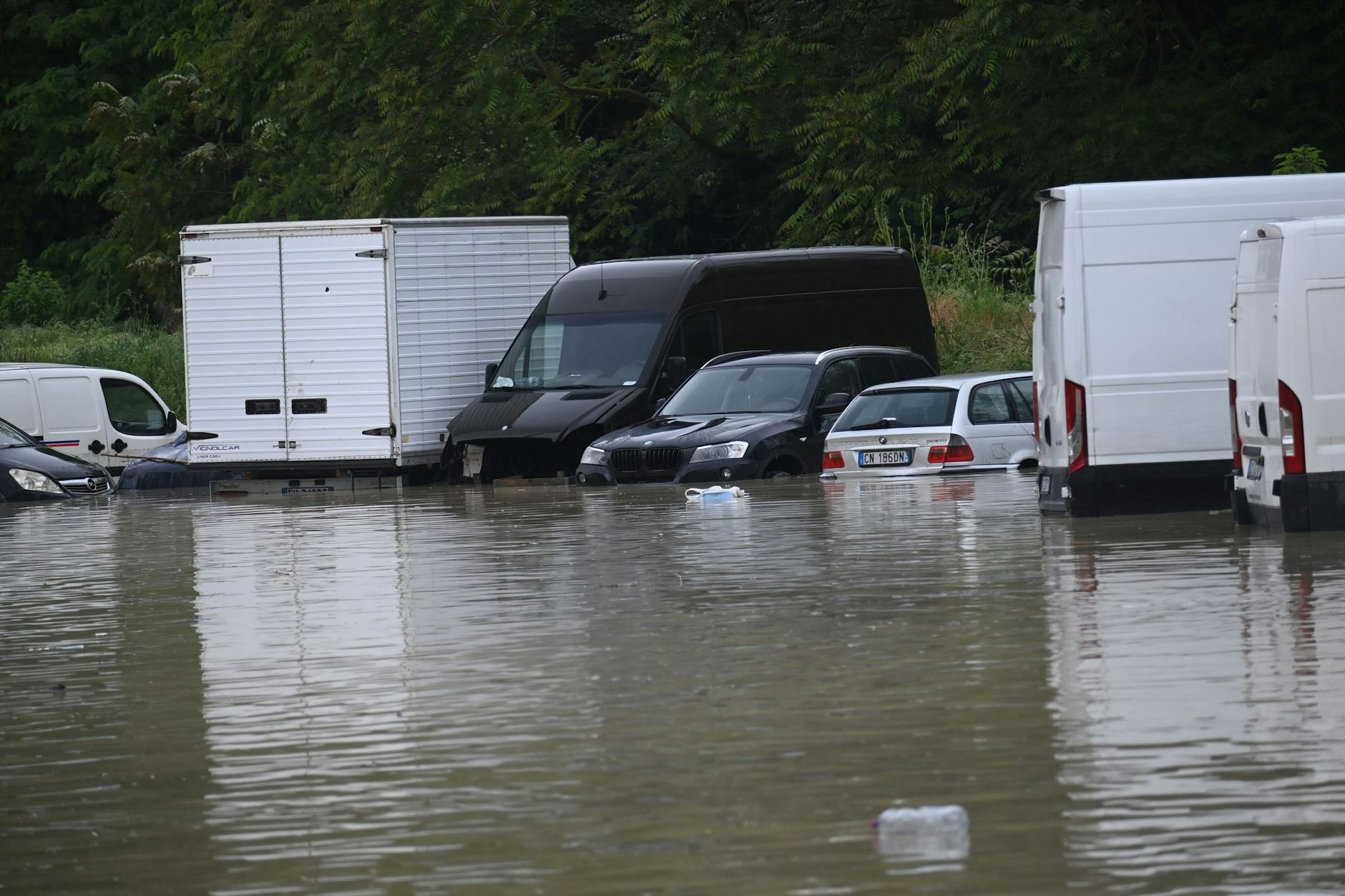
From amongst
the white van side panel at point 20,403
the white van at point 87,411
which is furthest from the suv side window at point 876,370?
the white van side panel at point 20,403

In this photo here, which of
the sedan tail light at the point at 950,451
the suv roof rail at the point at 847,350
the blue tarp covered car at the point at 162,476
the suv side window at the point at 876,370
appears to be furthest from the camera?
the blue tarp covered car at the point at 162,476

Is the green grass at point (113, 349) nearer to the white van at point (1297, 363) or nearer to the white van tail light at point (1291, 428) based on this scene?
the white van at point (1297, 363)

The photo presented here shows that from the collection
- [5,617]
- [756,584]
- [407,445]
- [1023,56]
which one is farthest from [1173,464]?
[1023,56]

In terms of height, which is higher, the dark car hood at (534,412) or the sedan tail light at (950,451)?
the dark car hood at (534,412)

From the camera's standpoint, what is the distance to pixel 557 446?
24.8m

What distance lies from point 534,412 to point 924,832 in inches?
739

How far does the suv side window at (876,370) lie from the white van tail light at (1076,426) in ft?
26.3

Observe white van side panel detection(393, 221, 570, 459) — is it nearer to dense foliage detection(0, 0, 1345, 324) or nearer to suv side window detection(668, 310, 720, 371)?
suv side window detection(668, 310, 720, 371)

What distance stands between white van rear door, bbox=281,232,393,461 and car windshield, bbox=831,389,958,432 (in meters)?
6.54

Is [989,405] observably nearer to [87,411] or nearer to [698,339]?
[698,339]

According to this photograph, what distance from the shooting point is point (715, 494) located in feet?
67.7

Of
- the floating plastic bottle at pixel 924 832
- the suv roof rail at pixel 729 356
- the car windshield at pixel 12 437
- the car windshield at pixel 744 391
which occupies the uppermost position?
the suv roof rail at pixel 729 356

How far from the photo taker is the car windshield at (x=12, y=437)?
2725 centimetres

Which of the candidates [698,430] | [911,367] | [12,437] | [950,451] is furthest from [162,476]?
[950,451]
